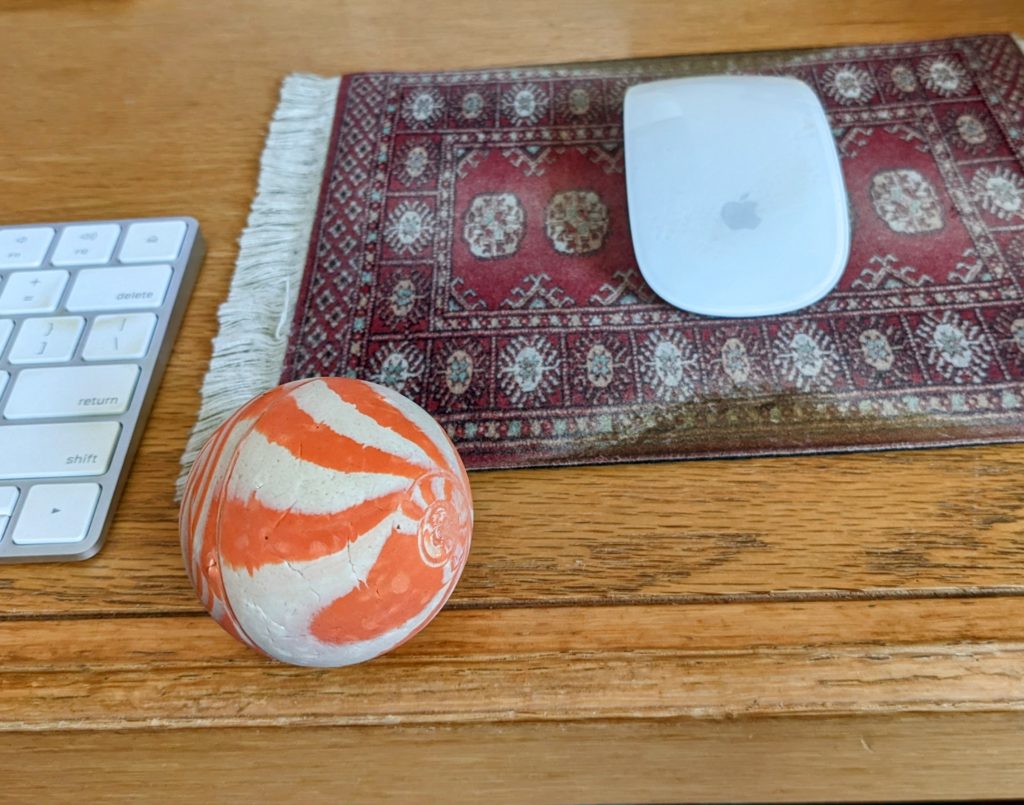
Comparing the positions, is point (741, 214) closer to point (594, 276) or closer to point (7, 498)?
point (594, 276)

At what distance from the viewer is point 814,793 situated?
15.6 inches

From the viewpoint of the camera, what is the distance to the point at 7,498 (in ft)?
1.42

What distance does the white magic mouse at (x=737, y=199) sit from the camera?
0.49 metres

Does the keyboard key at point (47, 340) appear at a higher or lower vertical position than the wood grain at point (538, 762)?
higher

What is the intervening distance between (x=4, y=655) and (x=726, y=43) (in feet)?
2.17

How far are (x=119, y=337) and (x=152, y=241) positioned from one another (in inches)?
3.2

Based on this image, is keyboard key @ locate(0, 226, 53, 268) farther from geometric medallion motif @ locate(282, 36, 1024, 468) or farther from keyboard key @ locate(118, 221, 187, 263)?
geometric medallion motif @ locate(282, 36, 1024, 468)

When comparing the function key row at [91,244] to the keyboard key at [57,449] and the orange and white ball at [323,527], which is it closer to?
the keyboard key at [57,449]

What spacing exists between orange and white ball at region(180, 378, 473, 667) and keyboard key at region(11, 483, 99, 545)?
10cm

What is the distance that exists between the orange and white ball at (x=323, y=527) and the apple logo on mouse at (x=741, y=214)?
257mm

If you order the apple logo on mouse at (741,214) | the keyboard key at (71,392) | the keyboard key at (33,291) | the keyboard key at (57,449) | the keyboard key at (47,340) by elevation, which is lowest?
the keyboard key at (57,449)

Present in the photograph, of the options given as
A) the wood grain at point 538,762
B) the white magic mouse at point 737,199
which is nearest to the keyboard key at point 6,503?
the wood grain at point 538,762

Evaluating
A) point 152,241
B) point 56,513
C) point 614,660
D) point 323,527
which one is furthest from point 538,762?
point 152,241

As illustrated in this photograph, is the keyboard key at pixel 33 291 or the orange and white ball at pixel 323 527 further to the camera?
the keyboard key at pixel 33 291
